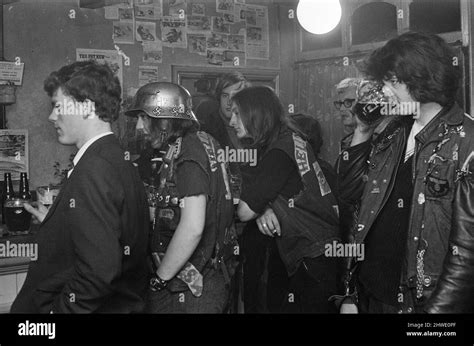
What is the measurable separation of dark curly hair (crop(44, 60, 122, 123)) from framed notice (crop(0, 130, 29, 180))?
4.92ft

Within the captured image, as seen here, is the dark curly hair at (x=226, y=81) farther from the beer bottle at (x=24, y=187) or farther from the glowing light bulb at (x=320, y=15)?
the beer bottle at (x=24, y=187)

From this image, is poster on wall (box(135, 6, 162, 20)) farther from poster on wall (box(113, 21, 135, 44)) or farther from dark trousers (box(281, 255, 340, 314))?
dark trousers (box(281, 255, 340, 314))

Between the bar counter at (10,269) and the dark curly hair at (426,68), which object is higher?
the dark curly hair at (426,68)

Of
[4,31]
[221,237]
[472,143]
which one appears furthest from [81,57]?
[472,143]

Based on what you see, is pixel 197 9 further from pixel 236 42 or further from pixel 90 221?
pixel 90 221

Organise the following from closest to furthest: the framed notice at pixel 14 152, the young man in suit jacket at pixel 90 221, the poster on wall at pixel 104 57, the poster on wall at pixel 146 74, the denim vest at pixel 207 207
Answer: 1. the young man in suit jacket at pixel 90 221
2. the denim vest at pixel 207 207
3. the framed notice at pixel 14 152
4. the poster on wall at pixel 104 57
5. the poster on wall at pixel 146 74

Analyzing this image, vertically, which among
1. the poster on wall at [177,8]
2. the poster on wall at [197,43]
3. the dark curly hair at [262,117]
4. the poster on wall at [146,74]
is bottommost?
the dark curly hair at [262,117]

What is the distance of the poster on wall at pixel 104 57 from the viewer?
3570 millimetres

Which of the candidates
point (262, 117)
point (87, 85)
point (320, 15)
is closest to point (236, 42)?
point (320, 15)

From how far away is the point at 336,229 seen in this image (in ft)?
8.45

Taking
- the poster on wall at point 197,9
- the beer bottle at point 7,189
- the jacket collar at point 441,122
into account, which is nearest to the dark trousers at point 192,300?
the jacket collar at point 441,122

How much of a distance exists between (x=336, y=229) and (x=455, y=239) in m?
0.90

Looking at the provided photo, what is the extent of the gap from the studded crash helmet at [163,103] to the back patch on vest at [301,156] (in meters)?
0.41

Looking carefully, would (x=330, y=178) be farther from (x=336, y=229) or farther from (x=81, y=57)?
(x=81, y=57)
